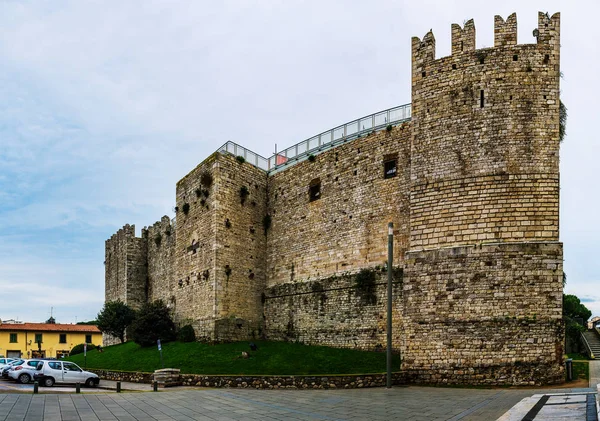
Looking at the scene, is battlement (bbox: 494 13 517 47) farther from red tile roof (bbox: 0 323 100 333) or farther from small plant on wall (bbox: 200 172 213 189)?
red tile roof (bbox: 0 323 100 333)

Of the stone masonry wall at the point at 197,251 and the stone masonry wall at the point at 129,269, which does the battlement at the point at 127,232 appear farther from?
the stone masonry wall at the point at 197,251

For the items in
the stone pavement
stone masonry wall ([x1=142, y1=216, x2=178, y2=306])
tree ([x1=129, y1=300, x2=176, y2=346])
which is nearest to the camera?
the stone pavement

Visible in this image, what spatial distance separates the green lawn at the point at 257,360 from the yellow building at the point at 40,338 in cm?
3696

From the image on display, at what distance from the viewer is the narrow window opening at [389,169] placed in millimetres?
22688

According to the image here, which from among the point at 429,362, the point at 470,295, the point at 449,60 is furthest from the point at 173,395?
the point at 449,60

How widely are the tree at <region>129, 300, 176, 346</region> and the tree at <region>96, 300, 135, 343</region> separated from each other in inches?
293

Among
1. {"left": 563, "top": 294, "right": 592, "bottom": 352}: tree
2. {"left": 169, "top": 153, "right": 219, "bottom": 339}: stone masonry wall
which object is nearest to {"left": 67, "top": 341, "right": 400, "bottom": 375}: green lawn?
{"left": 169, "top": 153, "right": 219, "bottom": 339}: stone masonry wall

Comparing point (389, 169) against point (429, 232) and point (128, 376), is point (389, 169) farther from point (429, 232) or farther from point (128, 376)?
point (128, 376)

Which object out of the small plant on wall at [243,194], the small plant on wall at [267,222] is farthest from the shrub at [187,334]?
the small plant on wall at [243,194]

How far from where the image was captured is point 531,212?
1733cm

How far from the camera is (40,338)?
6003 cm

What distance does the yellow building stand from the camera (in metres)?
58.6

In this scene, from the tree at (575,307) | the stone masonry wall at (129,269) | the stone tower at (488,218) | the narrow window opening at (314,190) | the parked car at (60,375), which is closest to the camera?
the stone tower at (488,218)

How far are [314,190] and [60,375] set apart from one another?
43.4 feet
